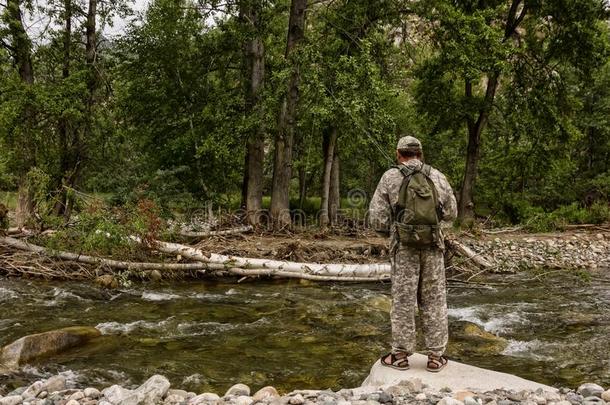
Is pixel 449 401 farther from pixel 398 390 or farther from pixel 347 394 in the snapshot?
pixel 347 394

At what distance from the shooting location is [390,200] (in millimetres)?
4984

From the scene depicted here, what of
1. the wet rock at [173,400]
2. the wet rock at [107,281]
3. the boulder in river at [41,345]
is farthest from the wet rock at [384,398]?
the wet rock at [107,281]

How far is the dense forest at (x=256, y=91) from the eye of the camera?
1375 centimetres

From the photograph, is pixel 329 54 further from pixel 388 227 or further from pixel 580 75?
pixel 388 227

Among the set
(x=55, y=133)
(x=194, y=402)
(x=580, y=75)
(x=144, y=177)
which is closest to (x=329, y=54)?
(x=144, y=177)

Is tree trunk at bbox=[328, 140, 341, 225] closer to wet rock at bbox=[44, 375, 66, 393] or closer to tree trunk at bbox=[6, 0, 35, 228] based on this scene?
tree trunk at bbox=[6, 0, 35, 228]

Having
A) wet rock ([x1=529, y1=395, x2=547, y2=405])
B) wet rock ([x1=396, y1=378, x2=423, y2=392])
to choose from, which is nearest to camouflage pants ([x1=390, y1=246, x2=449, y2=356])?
wet rock ([x1=396, y1=378, x2=423, y2=392])

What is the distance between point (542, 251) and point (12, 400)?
13320 mm

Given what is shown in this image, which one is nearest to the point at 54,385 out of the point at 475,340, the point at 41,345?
the point at 41,345

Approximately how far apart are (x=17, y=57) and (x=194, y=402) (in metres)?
13.4

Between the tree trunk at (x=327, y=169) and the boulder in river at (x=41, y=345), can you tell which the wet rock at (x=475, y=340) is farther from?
the tree trunk at (x=327, y=169)

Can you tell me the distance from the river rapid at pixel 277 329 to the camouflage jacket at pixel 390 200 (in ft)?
5.90

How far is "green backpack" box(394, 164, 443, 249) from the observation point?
4785 mm

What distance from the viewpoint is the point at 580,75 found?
19.2m
